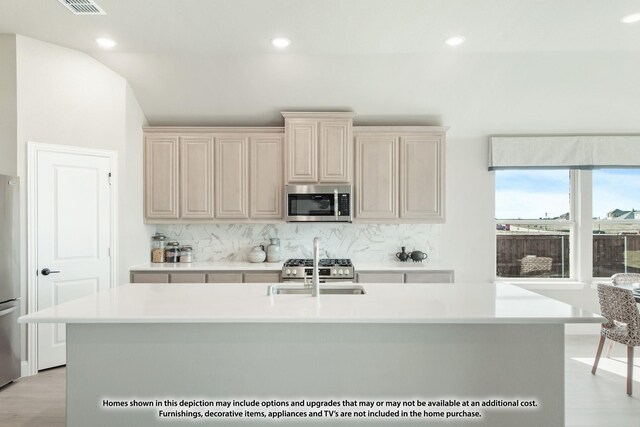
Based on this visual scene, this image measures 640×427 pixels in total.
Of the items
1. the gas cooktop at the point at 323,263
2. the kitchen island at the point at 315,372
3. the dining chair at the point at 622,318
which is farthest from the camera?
the gas cooktop at the point at 323,263

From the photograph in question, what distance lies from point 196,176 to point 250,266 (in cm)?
118

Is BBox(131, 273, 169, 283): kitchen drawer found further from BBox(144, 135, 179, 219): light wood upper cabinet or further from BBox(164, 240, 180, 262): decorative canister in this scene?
BBox(144, 135, 179, 219): light wood upper cabinet

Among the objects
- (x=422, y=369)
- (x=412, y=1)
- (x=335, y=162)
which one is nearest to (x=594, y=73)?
(x=412, y=1)

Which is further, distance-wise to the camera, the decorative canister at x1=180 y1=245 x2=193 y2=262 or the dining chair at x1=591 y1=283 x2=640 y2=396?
the decorative canister at x1=180 y1=245 x2=193 y2=262

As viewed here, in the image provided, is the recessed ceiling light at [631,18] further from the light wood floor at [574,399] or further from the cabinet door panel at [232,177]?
the cabinet door panel at [232,177]

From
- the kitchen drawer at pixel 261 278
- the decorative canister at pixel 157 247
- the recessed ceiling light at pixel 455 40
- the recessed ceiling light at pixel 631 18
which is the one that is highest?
the recessed ceiling light at pixel 631 18

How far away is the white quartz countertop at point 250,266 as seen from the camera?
4188 mm

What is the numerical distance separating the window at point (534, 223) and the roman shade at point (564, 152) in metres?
0.22

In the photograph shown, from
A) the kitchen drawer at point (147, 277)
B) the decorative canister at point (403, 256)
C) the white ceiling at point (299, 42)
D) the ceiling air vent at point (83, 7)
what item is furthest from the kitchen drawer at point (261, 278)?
the ceiling air vent at point (83, 7)

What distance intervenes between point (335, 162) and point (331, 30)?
1.47 m

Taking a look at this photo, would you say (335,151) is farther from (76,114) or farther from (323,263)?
(76,114)

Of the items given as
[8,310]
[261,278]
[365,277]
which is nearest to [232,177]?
[261,278]

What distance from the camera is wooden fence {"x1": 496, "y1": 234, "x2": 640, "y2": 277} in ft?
16.4

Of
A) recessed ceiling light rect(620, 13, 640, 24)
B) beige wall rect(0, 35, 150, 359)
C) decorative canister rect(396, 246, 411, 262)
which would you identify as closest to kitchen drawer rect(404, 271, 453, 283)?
decorative canister rect(396, 246, 411, 262)
